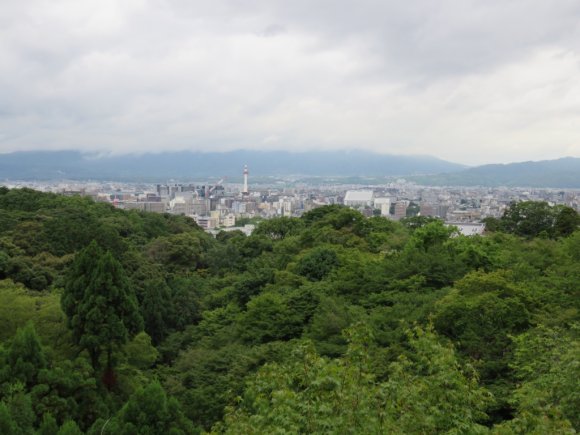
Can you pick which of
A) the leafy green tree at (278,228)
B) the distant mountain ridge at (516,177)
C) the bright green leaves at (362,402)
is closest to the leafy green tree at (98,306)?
the bright green leaves at (362,402)

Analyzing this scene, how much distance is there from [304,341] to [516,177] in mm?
190749

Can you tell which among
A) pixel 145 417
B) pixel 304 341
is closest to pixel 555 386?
pixel 304 341

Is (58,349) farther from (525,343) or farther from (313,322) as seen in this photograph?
(525,343)

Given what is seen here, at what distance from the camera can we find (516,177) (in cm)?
18075

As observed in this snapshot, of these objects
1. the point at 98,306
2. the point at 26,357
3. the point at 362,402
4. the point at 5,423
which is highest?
the point at 362,402

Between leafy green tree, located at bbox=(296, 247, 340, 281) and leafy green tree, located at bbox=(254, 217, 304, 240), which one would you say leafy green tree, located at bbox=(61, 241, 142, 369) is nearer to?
leafy green tree, located at bbox=(296, 247, 340, 281)

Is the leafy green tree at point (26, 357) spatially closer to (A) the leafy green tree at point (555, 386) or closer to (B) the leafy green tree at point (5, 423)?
(B) the leafy green tree at point (5, 423)

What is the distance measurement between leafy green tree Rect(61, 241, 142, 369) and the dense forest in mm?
27

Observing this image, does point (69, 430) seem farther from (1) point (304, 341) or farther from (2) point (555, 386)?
(2) point (555, 386)

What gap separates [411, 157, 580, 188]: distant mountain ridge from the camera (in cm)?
15900

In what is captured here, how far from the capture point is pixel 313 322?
11.1 metres

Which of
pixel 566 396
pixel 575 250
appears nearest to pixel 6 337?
pixel 566 396

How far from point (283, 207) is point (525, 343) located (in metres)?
96.4

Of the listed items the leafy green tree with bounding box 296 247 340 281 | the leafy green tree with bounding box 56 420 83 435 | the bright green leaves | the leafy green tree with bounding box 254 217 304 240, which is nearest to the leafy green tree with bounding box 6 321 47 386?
the leafy green tree with bounding box 56 420 83 435
